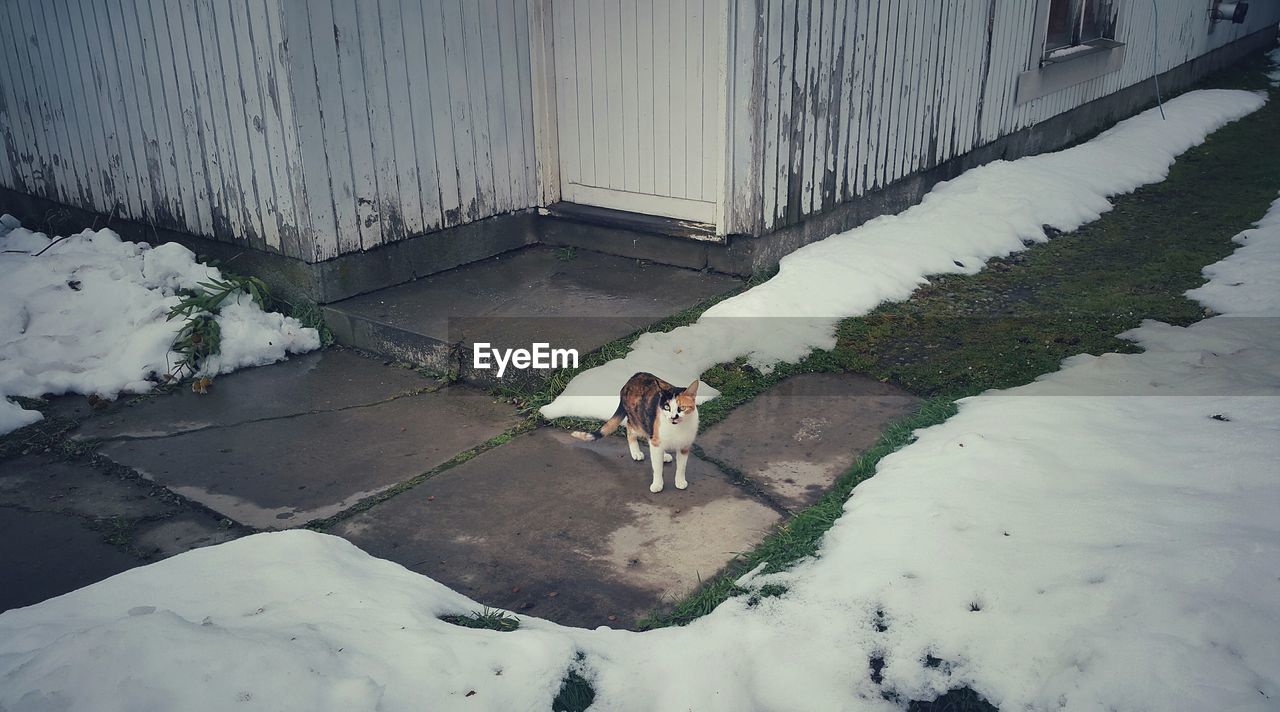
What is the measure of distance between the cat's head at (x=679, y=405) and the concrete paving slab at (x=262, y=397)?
6.17ft

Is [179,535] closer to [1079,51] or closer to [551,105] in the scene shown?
[551,105]

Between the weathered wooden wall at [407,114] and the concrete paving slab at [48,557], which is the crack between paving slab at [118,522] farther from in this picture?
the weathered wooden wall at [407,114]

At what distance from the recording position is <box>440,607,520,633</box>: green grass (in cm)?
302

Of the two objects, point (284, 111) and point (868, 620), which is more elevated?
point (284, 111)

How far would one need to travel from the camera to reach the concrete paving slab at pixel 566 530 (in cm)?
333

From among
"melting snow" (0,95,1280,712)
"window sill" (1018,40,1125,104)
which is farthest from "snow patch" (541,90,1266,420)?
"melting snow" (0,95,1280,712)

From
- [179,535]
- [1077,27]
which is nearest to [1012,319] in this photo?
[179,535]

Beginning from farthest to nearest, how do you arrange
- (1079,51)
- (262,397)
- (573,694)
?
(1079,51)
(262,397)
(573,694)

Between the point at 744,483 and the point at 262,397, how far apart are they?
8.72 feet

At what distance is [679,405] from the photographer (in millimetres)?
3691

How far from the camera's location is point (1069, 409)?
13.7 feet

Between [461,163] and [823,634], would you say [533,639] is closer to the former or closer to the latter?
[823,634]

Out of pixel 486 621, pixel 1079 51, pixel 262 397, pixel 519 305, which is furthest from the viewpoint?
pixel 1079 51

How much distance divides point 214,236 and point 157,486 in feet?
8.07
